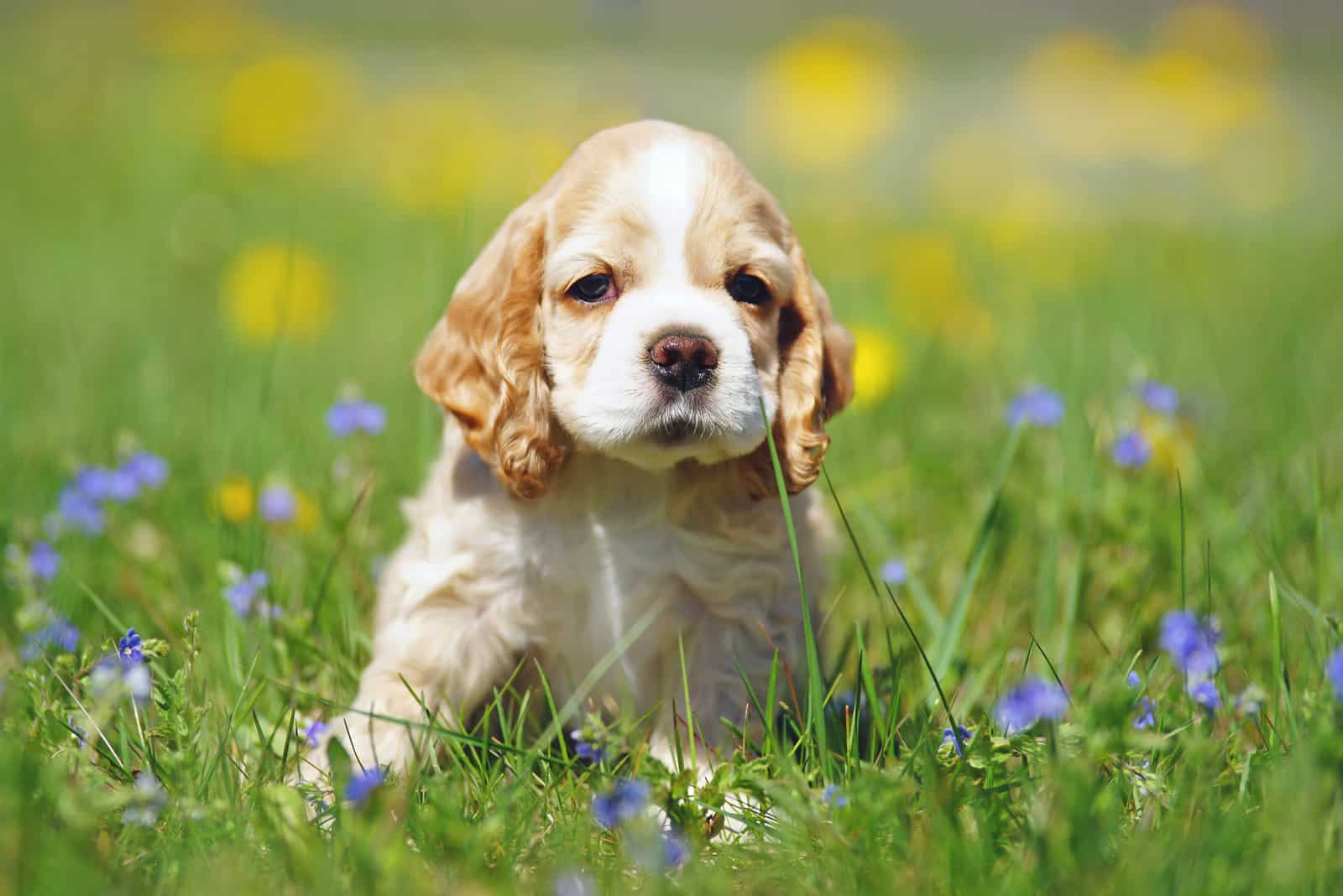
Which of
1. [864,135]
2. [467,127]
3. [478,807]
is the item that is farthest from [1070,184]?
[478,807]

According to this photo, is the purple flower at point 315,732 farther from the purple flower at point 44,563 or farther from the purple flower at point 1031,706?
the purple flower at point 1031,706

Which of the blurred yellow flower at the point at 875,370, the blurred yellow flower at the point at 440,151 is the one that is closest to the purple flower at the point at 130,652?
the blurred yellow flower at the point at 875,370

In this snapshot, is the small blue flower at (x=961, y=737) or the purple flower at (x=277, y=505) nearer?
the small blue flower at (x=961, y=737)

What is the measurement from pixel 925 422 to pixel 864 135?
4780mm

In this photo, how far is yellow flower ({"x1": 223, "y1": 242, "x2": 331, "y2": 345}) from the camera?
5754mm

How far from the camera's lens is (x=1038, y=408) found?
3926mm

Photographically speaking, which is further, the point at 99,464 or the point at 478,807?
the point at 99,464

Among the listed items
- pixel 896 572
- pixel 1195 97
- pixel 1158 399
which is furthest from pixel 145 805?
pixel 1195 97

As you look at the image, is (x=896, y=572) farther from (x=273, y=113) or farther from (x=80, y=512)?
(x=273, y=113)

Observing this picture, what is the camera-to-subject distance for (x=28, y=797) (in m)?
2.05

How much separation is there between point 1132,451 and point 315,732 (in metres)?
2.53

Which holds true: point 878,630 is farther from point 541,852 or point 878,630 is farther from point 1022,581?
point 541,852

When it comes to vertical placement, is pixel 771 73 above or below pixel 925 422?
above

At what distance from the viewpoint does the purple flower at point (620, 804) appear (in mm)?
2197
